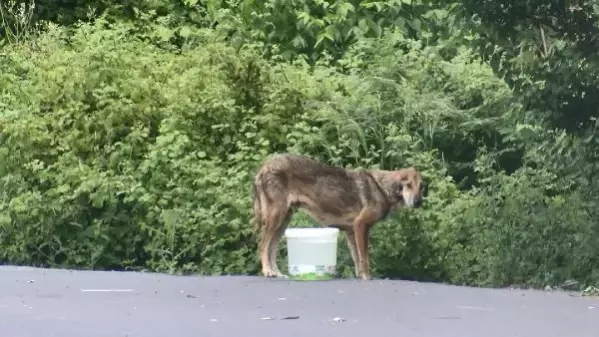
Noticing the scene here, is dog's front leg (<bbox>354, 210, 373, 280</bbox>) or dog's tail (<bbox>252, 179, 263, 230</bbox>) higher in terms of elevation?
dog's tail (<bbox>252, 179, 263, 230</bbox>)

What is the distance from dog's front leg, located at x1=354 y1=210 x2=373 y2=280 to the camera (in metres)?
13.5

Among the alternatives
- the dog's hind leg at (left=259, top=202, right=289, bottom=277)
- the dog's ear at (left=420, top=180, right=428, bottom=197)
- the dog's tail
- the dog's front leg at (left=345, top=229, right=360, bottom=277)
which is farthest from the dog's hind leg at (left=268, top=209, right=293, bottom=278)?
the dog's ear at (left=420, top=180, right=428, bottom=197)

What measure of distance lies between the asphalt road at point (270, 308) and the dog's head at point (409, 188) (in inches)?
36.4

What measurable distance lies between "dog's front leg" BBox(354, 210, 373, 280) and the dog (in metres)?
0.01

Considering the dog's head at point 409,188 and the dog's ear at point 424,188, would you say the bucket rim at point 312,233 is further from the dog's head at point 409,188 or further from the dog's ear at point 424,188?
the dog's ear at point 424,188

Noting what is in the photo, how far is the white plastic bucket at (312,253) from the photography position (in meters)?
13.3

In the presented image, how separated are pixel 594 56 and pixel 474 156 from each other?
15.3ft

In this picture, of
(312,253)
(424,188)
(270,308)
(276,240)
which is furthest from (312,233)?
(270,308)

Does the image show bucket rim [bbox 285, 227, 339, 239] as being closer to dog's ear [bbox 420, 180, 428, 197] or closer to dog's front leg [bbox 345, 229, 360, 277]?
dog's front leg [bbox 345, 229, 360, 277]

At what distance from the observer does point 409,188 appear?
13641 mm

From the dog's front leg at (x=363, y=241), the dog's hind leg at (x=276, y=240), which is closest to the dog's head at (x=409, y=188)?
the dog's front leg at (x=363, y=241)

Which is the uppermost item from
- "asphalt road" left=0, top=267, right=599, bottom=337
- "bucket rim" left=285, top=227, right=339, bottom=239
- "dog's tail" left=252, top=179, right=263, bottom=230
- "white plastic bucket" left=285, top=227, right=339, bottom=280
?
"dog's tail" left=252, top=179, right=263, bottom=230

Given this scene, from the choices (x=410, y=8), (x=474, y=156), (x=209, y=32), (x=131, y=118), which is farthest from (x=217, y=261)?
(x=410, y=8)

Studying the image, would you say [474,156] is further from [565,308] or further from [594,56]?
[565,308]
